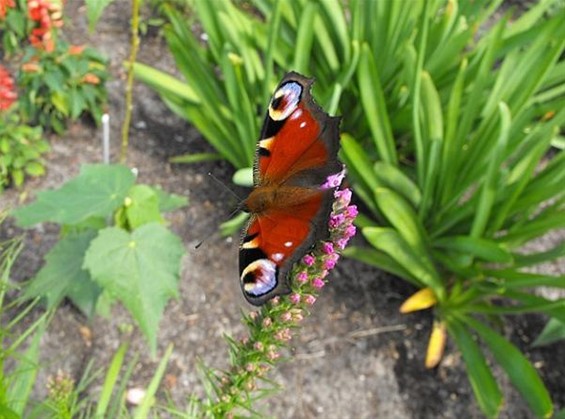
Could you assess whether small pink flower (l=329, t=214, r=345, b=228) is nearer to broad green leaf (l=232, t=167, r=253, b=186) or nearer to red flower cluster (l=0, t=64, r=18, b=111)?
broad green leaf (l=232, t=167, r=253, b=186)

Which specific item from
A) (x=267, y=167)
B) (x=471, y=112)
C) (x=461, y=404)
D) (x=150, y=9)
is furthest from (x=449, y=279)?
(x=150, y=9)

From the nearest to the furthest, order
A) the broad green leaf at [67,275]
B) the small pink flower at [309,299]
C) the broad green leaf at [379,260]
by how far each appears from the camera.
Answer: the small pink flower at [309,299]
the broad green leaf at [67,275]
the broad green leaf at [379,260]

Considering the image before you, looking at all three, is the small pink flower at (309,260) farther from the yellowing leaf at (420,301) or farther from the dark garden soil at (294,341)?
the yellowing leaf at (420,301)

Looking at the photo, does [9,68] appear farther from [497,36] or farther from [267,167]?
[267,167]

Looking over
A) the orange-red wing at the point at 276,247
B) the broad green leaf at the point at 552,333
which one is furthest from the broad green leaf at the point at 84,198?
the broad green leaf at the point at 552,333

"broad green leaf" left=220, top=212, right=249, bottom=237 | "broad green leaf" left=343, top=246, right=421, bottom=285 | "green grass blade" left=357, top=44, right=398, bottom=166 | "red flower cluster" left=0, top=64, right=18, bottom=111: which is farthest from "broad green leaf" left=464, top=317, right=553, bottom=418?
"red flower cluster" left=0, top=64, right=18, bottom=111
